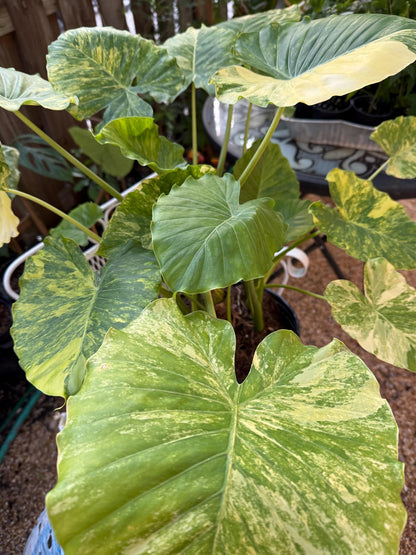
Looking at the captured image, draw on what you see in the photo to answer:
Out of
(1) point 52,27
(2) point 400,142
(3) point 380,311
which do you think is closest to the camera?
(3) point 380,311

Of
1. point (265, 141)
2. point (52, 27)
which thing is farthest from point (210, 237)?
point (52, 27)

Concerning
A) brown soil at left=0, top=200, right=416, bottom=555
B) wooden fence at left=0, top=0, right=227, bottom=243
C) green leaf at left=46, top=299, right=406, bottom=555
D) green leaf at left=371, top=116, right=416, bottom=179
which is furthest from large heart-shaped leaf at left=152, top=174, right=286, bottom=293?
wooden fence at left=0, top=0, right=227, bottom=243

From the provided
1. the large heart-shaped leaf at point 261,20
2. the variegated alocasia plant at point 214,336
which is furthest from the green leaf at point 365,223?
the large heart-shaped leaf at point 261,20

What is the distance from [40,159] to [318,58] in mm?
988

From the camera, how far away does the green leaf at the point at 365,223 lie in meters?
0.82

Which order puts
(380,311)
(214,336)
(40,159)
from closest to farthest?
(214,336) → (380,311) → (40,159)

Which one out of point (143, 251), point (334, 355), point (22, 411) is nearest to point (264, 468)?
point (334, 355)

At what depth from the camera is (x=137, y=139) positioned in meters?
0.78

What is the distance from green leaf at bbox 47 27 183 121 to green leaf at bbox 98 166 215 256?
0.65 ft

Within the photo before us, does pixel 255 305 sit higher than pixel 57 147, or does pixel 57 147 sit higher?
pixel 57 147

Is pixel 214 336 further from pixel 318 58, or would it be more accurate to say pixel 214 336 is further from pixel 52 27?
pixel 52 27

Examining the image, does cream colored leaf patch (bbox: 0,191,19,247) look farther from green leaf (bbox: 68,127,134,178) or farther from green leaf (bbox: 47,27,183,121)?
green leaf (bbox: 68,127,134,178)

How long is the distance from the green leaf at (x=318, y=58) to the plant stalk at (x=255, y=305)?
44 cm

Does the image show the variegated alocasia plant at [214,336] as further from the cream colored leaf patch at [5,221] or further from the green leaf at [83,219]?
the green leaf at [83,219]
